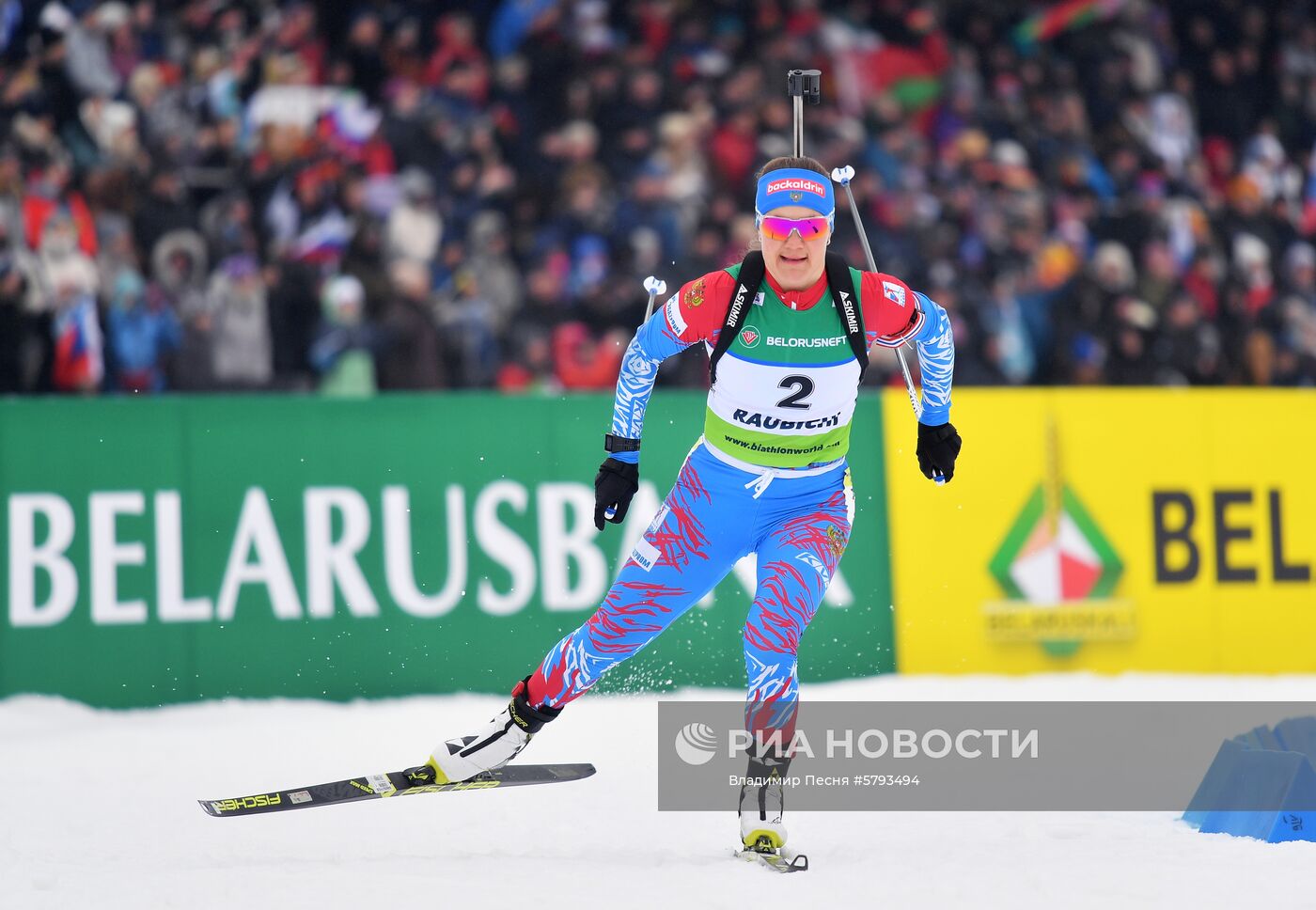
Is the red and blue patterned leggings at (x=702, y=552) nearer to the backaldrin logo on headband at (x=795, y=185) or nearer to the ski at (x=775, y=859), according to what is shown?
the ski at (x=775, y=859)

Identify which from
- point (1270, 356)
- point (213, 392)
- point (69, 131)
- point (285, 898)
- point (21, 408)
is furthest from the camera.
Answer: point (1270, 356)

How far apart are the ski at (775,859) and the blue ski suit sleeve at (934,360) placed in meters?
1.64

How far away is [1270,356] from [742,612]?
549 cm

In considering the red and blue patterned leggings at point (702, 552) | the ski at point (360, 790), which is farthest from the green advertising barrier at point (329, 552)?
the red and blue patterned leggings at point (702, 552)

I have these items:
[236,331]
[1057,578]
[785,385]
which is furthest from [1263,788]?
[236,331]

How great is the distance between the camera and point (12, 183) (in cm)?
972

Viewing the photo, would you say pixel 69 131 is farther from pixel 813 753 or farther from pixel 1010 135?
pixel 1010 135

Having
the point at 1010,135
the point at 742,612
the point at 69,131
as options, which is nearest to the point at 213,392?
the point at 69,131

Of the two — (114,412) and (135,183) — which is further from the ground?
(135,183)

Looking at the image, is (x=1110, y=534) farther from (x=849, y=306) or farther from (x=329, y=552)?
(x=849, y=306)

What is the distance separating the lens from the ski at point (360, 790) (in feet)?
18.7

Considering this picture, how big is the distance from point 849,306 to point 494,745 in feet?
6.55

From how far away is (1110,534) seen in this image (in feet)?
31.1

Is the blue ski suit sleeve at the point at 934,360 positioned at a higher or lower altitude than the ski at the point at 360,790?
higher
